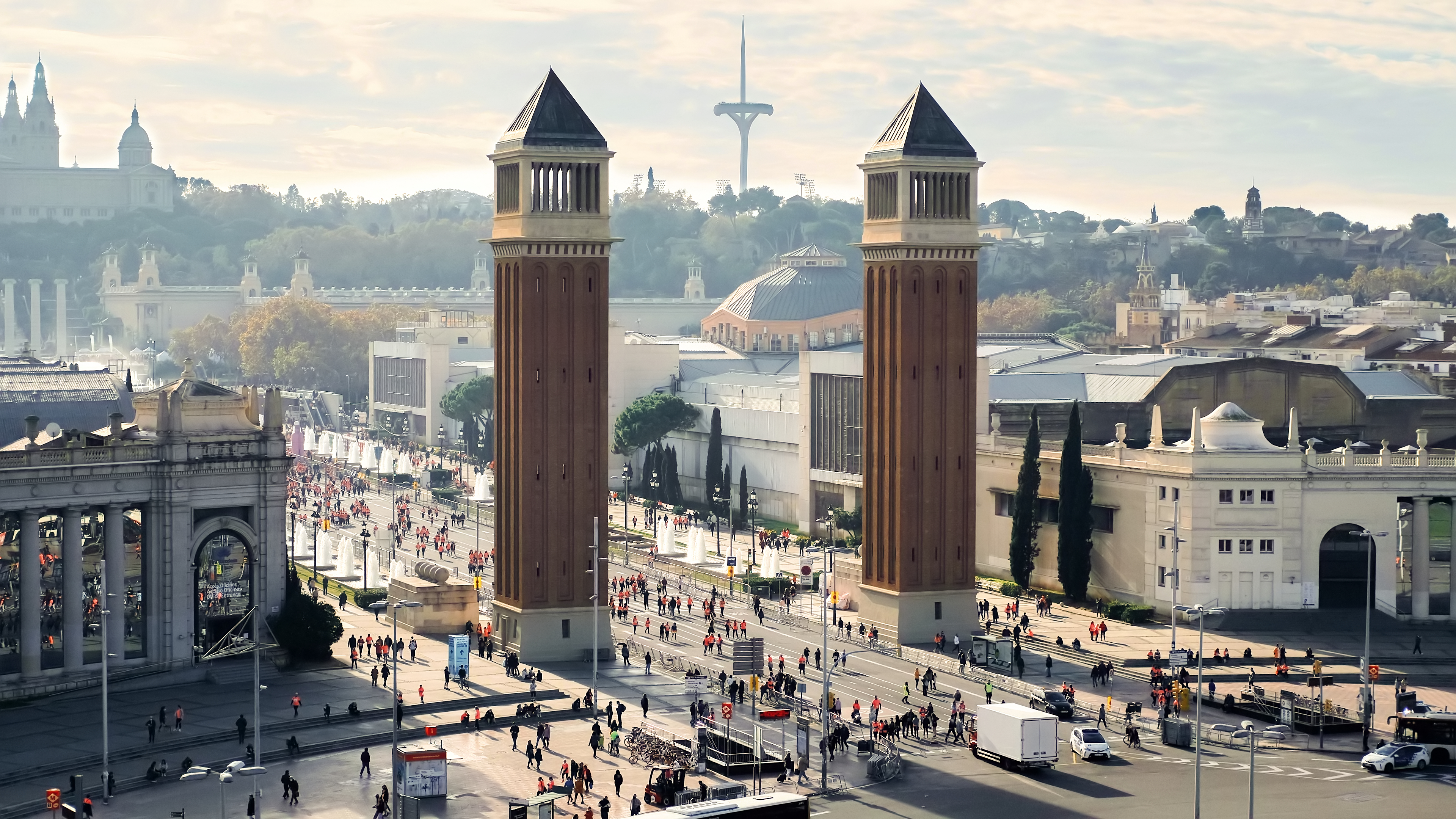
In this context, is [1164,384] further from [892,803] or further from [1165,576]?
[892,803]

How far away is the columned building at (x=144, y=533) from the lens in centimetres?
7812

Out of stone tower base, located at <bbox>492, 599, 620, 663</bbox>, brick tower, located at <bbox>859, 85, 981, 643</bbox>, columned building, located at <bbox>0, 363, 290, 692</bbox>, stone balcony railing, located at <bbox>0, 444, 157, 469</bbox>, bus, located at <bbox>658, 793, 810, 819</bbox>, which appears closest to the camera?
bus, located at <bbox>658, 793, 810, 819</bbox>

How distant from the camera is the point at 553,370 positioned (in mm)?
87625

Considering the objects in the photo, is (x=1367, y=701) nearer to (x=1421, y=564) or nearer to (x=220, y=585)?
(x=1421, y=564)

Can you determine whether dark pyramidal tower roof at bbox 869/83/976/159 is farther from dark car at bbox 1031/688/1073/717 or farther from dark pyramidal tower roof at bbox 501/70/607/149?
dark car at bbox 1031/688/1073/717

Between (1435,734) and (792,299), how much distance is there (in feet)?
417

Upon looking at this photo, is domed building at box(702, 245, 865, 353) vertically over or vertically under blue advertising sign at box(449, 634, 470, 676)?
over

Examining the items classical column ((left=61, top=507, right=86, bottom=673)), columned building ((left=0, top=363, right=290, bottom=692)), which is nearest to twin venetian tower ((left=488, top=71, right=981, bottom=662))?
columned building ((left=0, top=363, right=290, bottom=692))

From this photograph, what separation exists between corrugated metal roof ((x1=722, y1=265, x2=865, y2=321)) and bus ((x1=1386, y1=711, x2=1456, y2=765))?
12040 cm

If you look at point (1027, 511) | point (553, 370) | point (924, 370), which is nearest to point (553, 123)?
point (553, 370)

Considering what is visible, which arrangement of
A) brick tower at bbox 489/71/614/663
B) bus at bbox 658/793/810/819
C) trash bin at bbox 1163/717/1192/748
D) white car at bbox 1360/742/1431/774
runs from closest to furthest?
bus at bbox 658/793/810/819 < white car at bbox 1360/742/1431/774 < trash bin at bbox 1163/717/1192/748 < brick tower at bbox 489/71/614/663

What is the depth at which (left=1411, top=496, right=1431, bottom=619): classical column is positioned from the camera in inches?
A: 3674

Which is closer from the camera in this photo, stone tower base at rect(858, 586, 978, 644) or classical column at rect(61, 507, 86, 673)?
classical column at rect(61, 507, 86, 673)

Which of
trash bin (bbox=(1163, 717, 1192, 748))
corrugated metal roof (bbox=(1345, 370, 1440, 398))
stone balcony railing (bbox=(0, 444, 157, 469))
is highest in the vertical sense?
corrugated metal roof (bbox=(1345, 370, 1440, 398))
